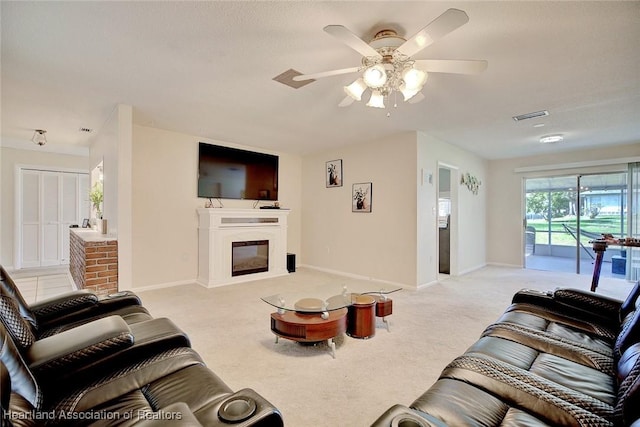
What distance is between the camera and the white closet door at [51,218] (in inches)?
243

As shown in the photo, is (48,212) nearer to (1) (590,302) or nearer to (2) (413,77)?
(2) (413,77)

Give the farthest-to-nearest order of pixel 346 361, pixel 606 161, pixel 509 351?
pixel 606 161 → pixel 346 361 → pixel 509 351

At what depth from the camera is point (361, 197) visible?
5.20 m

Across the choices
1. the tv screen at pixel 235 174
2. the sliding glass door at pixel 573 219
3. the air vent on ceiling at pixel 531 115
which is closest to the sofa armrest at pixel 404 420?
Answer: the air vent on ceiling at pixel 531 115

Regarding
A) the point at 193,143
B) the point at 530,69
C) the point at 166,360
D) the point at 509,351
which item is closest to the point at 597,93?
the point at 530,69

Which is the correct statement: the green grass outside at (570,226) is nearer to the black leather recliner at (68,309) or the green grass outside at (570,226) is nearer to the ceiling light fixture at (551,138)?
the ceiling light fixture at (551,138)

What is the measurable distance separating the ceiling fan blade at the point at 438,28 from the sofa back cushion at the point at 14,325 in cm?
239

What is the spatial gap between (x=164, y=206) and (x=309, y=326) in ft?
11.2

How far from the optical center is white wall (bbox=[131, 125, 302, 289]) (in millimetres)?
4293

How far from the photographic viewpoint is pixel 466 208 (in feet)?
19.1

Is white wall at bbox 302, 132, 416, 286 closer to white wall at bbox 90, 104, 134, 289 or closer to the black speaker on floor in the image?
the black speaker on floor

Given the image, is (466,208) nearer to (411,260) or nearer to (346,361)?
(411,260)

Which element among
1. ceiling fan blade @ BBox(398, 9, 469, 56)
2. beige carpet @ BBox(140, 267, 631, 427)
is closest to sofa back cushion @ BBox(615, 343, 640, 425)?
beige carpet @ BBox(140, 267, 631, 427)

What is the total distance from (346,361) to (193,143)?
4.14 meters
